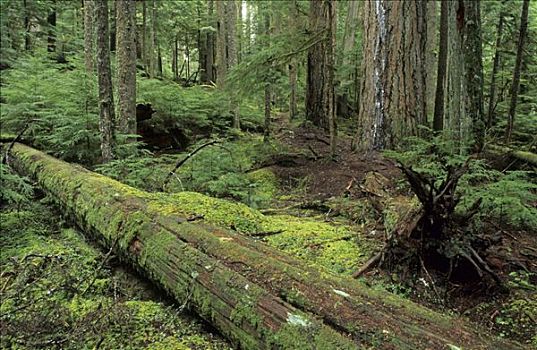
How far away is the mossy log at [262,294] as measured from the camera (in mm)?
1981

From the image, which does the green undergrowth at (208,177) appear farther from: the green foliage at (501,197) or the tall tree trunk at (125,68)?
the green foliage at (501,197)

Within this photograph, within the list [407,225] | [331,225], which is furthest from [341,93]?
[407,225]

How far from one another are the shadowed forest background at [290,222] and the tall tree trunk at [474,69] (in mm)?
26

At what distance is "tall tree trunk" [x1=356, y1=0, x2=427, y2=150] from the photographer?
7422mm

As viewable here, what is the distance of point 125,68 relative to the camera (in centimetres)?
814

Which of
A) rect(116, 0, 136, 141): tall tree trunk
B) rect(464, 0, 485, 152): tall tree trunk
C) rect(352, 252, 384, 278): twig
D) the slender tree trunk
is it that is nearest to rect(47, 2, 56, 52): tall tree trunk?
rect(116, 0, 136, 141): tall tree trunk

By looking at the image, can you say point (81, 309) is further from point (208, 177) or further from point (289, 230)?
point (208, 177)

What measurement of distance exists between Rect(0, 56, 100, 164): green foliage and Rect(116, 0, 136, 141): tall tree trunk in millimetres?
581

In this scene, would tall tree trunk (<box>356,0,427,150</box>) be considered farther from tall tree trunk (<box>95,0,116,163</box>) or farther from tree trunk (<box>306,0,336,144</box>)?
tall tree trunk (<box>95,0,116,163</box>)

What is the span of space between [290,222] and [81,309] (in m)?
2.63

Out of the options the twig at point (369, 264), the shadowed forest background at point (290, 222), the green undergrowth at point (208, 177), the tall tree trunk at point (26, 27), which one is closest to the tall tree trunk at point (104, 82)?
the shadowed forest background at point (290, 222)

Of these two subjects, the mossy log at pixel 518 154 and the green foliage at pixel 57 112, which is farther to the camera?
the green foliage at pixel 57 112

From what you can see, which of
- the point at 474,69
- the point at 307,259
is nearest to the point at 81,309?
the point at 307,259

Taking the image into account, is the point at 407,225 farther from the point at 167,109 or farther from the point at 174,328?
the point at 167,109
